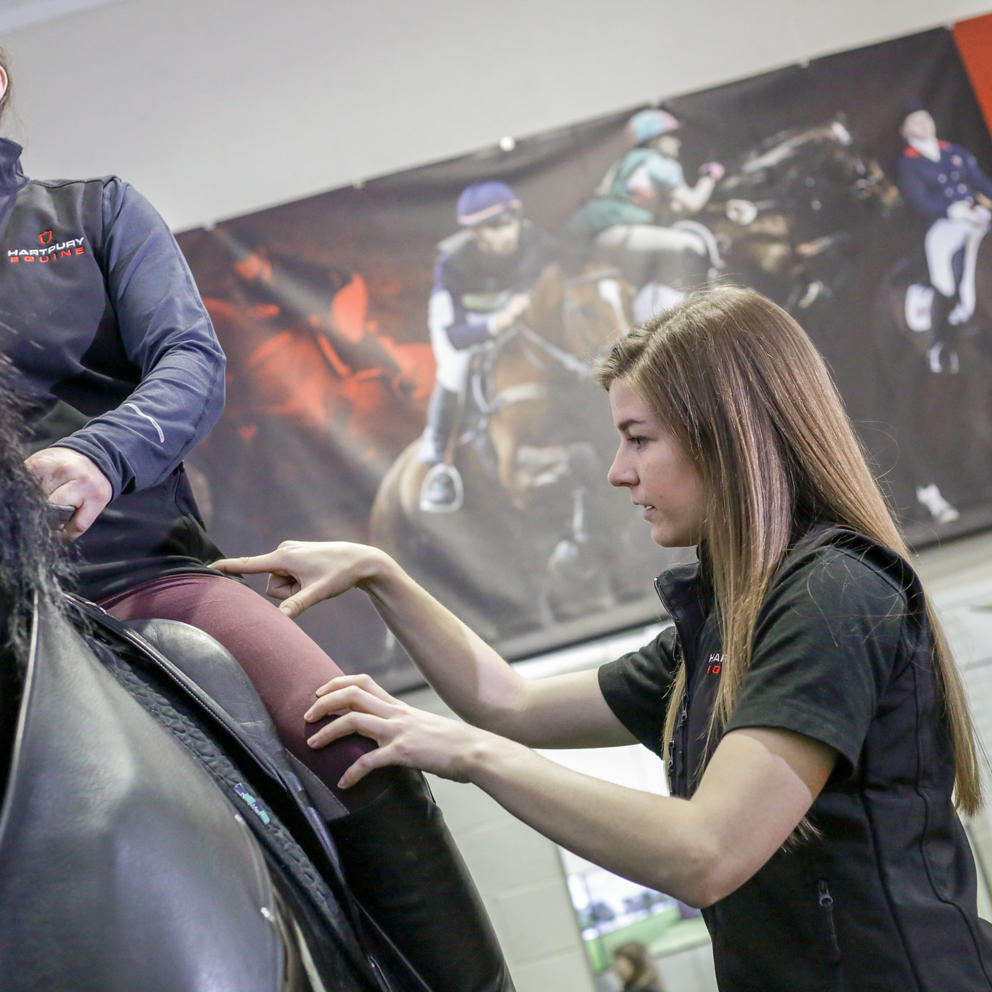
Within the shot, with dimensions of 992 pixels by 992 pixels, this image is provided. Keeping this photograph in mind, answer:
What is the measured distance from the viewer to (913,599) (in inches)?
47.5

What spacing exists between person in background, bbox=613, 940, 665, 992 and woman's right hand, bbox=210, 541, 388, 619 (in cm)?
211

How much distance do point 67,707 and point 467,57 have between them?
3.46 metres

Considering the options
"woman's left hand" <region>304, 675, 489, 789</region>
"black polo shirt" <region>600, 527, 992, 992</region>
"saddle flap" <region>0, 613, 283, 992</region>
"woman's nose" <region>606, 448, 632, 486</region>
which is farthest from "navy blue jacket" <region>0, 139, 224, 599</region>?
"black polo shirt" <region>600, 527, 992, 992</region>

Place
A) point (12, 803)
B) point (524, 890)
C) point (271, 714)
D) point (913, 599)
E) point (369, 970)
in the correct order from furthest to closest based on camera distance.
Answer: point (524, 890)
point (913, 599)
point (271, 714)
point (369, 970)
point (12, 803)

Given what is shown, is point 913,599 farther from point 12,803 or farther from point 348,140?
point 348,140

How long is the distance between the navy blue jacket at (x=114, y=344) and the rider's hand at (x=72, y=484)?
104 mm

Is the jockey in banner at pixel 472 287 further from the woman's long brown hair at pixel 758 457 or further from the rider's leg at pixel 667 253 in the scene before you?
the woman's long brown hair at pixel 758 457

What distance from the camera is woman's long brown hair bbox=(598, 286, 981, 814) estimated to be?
48.3 inches

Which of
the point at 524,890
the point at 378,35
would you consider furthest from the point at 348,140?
the point at 524,890

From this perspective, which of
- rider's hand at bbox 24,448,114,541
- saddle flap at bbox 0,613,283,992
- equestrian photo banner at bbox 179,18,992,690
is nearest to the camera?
saddle flap at bbox 0,613,283,992

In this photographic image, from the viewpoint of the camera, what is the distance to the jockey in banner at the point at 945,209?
330cm

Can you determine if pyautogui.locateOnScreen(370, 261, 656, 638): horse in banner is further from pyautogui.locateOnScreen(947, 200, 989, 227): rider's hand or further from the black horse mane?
the black horse mane

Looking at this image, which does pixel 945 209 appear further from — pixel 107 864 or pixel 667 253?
pixel 107 864

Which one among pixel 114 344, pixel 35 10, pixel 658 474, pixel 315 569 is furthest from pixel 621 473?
pixel 35 10
